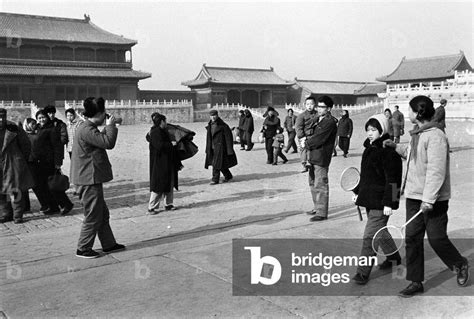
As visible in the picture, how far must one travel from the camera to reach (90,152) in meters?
4.93

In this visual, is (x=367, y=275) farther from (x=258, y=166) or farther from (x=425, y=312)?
(x=258, y=166)

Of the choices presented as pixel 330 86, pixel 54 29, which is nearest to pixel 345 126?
pixel 54 29

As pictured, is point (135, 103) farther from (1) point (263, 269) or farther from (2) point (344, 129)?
(1) point (263, 269)

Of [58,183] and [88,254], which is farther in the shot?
[58,183]

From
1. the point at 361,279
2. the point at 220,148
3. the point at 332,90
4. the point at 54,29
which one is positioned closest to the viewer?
the point at 361,279

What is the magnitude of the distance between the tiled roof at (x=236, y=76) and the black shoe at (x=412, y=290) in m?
38.8

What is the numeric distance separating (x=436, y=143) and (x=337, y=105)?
45.5 m

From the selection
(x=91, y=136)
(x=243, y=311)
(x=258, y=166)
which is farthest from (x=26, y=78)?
(x=243, y=311)

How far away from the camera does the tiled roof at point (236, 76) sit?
42844 mm

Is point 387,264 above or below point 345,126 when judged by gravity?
below

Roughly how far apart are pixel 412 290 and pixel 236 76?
137 feet

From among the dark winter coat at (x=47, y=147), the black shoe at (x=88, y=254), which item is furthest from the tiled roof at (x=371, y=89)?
the black shoe at (x=88, y=254)

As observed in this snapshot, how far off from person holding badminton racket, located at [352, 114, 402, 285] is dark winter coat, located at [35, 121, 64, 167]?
4860 millimetres

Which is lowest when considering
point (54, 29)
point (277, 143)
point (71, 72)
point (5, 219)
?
point (5, 219)
